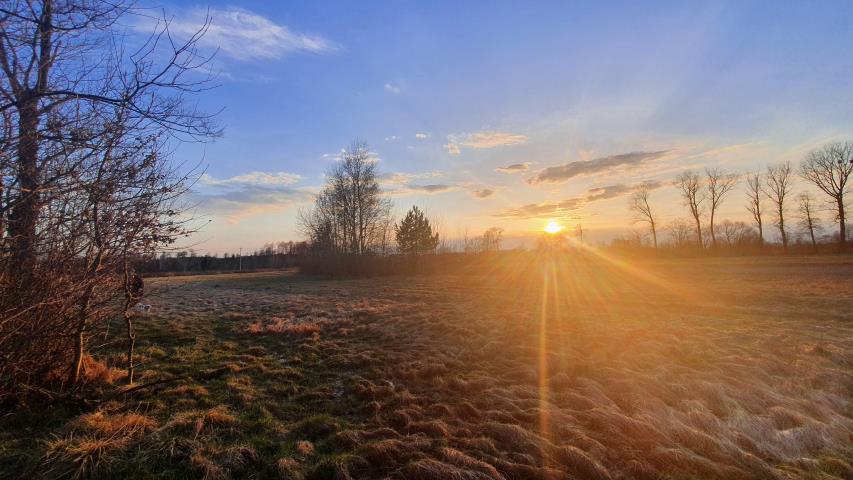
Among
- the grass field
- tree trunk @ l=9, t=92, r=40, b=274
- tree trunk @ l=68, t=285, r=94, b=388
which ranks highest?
tree trunk @ l=9, t=92, r=40, b=274

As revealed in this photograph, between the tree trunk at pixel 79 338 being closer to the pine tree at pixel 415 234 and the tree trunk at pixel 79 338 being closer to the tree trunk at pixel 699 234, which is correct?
the pine tree at pixel 415 234

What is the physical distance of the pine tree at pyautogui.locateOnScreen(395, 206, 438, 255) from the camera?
47.7 m

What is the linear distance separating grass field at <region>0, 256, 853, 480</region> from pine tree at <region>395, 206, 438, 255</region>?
37493 millimetres

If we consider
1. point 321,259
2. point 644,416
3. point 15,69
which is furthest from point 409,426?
point 321,259

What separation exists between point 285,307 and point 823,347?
591 inches

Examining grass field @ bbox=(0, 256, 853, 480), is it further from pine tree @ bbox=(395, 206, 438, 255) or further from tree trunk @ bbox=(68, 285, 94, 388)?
pine tree @ bbox=(395, 206, 438, 255)

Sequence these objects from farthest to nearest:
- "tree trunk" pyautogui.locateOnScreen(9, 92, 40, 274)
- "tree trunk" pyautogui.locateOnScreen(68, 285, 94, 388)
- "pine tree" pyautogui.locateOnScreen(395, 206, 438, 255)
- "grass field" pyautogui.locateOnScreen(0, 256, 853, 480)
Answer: "pine tree" pyautogui.locateOnScreen(395, 206, 438, 255)
"tree trunk" pyautogui.locateOnScreen(68, 285, 94, 388)
"grass field" pyautogui.locateOnScreen(0, 256, 853, 480)
"tree trunk" pyautogui.locateOnScreen(9, 92, 40, 274)

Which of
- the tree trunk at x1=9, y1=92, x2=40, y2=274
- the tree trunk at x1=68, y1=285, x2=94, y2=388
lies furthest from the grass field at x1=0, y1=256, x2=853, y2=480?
the tree trunk at x1=9, y1=92, x2=40, y2=274

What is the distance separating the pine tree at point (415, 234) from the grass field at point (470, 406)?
3749cm

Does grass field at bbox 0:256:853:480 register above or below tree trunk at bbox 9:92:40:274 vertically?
below

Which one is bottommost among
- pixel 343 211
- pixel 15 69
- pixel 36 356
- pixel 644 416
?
pixel 644 416

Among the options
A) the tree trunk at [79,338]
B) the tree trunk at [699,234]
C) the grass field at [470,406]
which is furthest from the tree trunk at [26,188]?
the tree trunk at [699,234]

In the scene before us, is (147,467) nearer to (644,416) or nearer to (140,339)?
(644,416)

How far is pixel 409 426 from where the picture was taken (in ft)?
14.3
